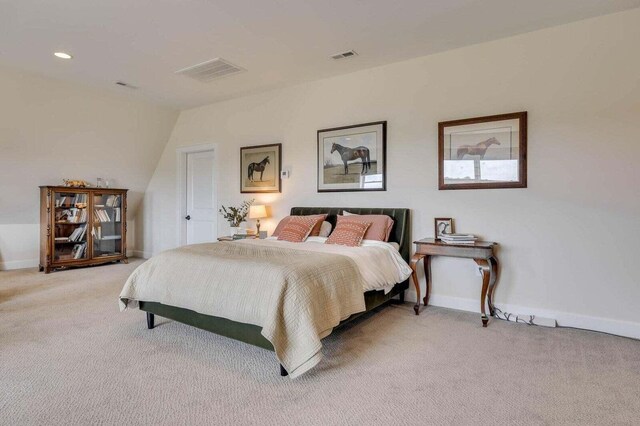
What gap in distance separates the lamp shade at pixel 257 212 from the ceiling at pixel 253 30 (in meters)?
1.71

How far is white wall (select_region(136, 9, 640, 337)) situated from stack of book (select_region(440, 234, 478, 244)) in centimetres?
30

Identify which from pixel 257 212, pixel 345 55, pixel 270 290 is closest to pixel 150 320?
pixel 270 290

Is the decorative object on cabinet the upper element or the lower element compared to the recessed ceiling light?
lower

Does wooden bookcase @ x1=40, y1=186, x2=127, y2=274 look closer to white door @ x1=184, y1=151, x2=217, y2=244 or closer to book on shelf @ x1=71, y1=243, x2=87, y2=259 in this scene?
book on shelf @ x1=71, y1=243, x2=87, y2=259

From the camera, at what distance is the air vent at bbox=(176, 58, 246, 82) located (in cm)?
393

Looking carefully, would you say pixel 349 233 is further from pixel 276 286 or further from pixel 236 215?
pixel 236 215

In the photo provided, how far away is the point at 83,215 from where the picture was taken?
561cm

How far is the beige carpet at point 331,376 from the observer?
5.91ft

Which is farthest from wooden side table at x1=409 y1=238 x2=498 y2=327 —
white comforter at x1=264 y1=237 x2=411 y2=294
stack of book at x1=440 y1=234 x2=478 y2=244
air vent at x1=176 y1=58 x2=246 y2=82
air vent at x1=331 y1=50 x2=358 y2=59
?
air vent at x1=176 y1=58 x2=246 y2=82

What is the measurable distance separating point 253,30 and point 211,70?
3.86 ft

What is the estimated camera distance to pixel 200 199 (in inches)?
237

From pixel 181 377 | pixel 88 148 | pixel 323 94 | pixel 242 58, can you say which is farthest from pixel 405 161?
pixel 88 148

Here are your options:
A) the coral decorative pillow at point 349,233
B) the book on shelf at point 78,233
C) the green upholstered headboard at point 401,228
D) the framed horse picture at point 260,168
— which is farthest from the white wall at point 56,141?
the green upholstered headboard at point 401,228

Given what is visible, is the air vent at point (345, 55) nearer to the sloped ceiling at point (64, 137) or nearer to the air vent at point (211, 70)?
the air vent at point (211, 70)
